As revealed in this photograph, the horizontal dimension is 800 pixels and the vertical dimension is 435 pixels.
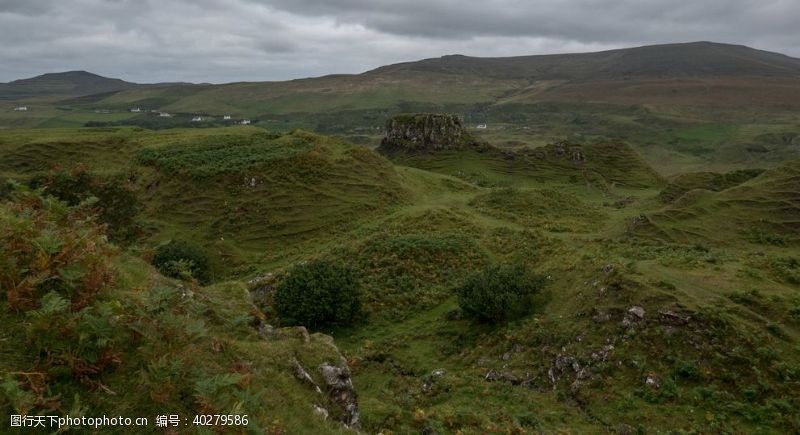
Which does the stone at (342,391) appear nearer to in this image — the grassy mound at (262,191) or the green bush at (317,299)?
the green bush at (317,299)

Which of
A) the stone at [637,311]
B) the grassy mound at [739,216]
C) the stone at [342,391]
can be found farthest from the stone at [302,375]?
the grassy mound at [739,216]

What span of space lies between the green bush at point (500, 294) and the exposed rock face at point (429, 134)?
52276 mm

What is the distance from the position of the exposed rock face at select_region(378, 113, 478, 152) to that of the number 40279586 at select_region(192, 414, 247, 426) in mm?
66939

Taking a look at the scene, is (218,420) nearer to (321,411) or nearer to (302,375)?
(321,411)

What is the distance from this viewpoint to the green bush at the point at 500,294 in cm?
1983

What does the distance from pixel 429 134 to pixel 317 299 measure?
54.9 metres

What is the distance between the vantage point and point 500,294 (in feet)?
65.6

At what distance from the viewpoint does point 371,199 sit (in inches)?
1567

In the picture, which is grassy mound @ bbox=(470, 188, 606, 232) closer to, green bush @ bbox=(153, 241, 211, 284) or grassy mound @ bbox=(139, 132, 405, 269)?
grassy mound @ bbox=(139, 132, 405, 269)

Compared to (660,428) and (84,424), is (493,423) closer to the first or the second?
(660,428)

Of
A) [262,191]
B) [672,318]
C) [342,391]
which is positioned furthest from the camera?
[262,191]

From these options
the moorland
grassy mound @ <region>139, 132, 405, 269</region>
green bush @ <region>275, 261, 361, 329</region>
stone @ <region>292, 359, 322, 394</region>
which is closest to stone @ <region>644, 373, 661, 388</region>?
the moorland

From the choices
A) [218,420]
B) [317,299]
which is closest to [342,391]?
[218,420]

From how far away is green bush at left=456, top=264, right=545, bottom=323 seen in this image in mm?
19828
